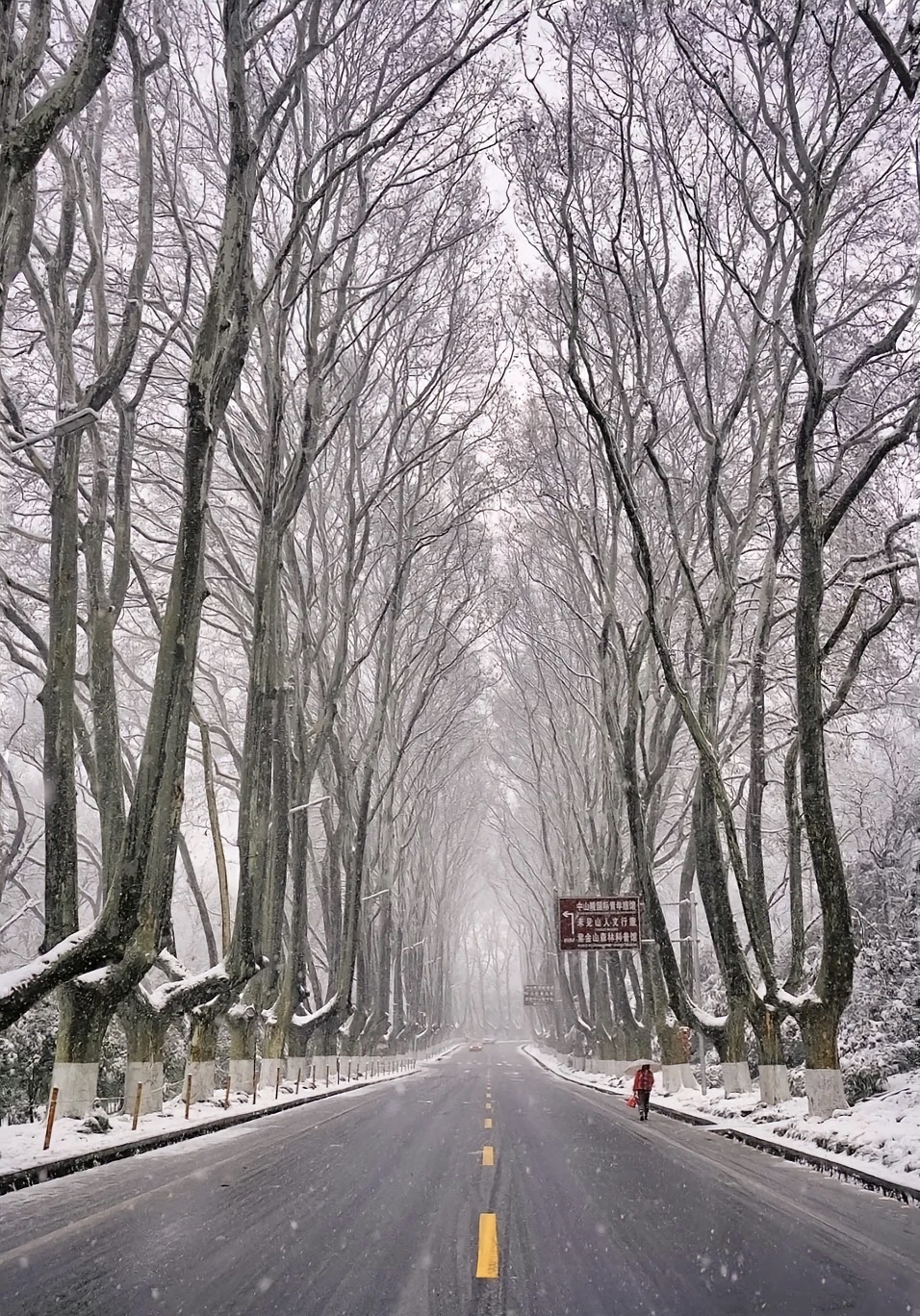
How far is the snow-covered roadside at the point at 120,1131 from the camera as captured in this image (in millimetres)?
9805

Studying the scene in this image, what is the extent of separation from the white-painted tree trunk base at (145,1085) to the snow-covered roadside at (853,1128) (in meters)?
8.38

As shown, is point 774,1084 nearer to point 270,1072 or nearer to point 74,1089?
point 74,1089

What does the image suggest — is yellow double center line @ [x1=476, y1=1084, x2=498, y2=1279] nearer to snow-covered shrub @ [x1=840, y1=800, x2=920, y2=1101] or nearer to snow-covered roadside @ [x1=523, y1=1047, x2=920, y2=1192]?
snow-covered roadside @ [x1=523, y1=1047, x2=920, y2=1192]

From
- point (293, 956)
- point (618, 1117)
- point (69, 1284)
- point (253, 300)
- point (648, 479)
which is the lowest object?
point (618, 1117)

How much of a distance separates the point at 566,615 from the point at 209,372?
16001 mm

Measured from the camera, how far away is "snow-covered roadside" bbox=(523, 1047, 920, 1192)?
9625mm

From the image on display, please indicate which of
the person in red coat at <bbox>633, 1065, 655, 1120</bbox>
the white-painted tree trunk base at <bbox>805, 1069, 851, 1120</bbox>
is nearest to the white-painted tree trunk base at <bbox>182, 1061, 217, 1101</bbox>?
the person in red coat at <bbox>633, 1065, 655, 1120</bbox>

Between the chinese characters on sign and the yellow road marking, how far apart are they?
1858 cm

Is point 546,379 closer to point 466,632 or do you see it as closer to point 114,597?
point 114,597

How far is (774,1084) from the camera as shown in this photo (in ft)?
54.4

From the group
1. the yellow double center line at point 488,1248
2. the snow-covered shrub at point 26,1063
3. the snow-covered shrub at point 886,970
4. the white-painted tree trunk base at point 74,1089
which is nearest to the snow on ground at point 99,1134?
the white-painted tree trunk base at point 74,1089

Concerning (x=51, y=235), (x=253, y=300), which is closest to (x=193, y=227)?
(x=51, y=235)

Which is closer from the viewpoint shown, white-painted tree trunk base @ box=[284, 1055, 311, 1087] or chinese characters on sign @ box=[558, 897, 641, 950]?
white-painted tree trunk base @ box=[284, 1055, 311, 1087]

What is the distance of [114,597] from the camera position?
14.6m
